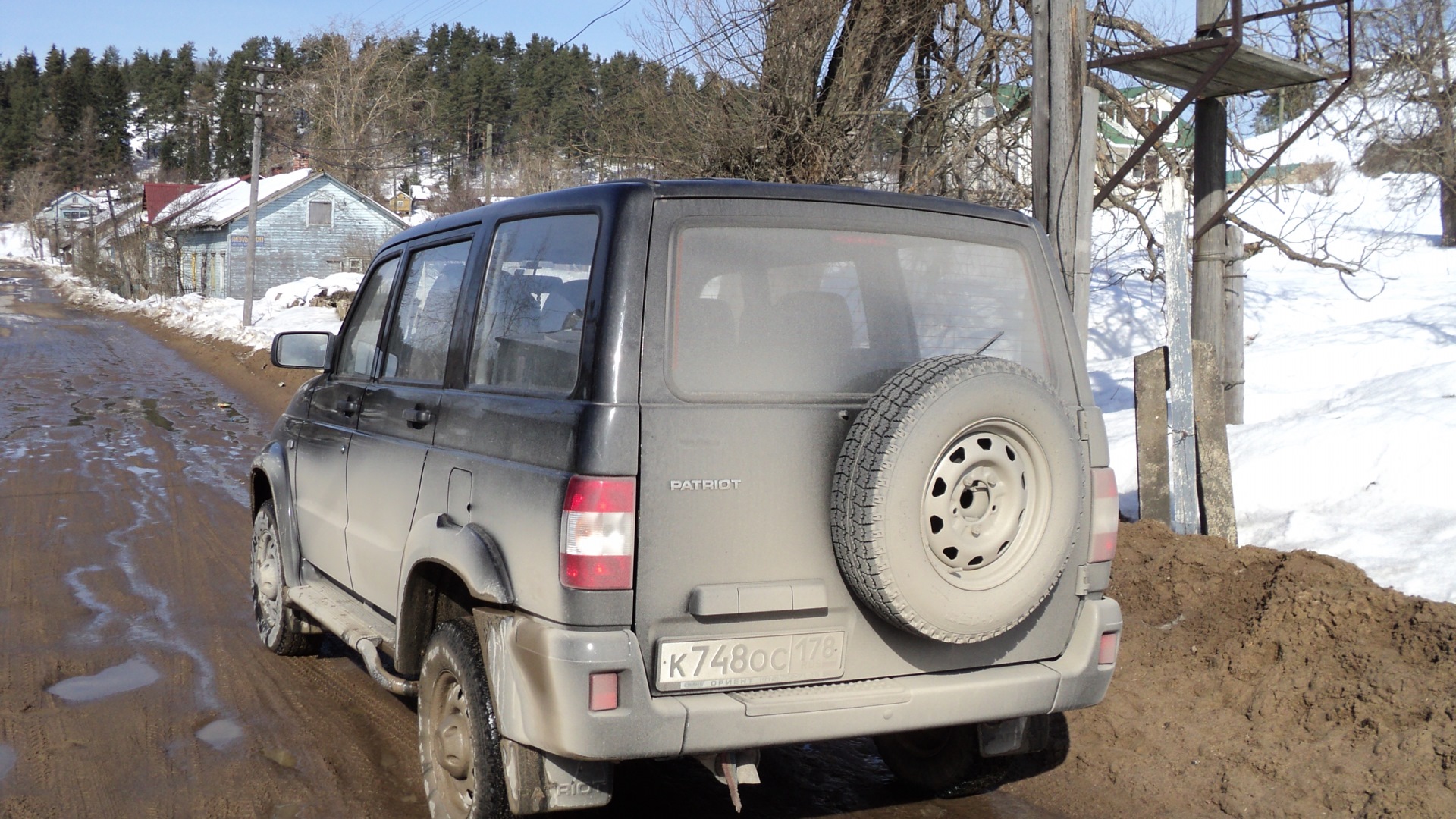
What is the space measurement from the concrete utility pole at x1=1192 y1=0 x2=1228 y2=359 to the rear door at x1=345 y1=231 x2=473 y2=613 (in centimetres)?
532

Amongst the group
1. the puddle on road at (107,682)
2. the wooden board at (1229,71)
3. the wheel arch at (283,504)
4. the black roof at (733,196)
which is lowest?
the puddle on road at (107,682)

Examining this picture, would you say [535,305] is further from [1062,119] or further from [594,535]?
[1062,119]

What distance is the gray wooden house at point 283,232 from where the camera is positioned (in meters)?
A: 49.1

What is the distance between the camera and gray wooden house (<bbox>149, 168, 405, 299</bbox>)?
1933 inches

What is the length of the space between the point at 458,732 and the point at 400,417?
1.17m

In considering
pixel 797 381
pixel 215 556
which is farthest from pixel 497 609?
pixel 215 556

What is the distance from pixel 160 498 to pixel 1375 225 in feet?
103

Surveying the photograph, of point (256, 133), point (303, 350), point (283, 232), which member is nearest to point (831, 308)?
point (303, 350)

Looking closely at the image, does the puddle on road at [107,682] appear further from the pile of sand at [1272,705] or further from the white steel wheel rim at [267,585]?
the pile of sand at [1272,705]

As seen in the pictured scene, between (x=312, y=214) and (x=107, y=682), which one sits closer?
(x=107, y=682)

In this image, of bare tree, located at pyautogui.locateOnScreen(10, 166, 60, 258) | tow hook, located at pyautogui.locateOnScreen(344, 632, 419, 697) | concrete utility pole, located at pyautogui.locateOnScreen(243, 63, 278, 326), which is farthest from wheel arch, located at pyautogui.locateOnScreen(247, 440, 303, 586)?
bare tree, located at pyautogui.locateOnScreen(10, 166, 60, 258)

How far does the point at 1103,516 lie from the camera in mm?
3695

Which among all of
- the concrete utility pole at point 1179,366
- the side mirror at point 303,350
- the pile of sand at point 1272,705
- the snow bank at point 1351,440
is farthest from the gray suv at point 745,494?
the snow bank at point 1351,440

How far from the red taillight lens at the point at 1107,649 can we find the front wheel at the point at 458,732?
6.01 feet
